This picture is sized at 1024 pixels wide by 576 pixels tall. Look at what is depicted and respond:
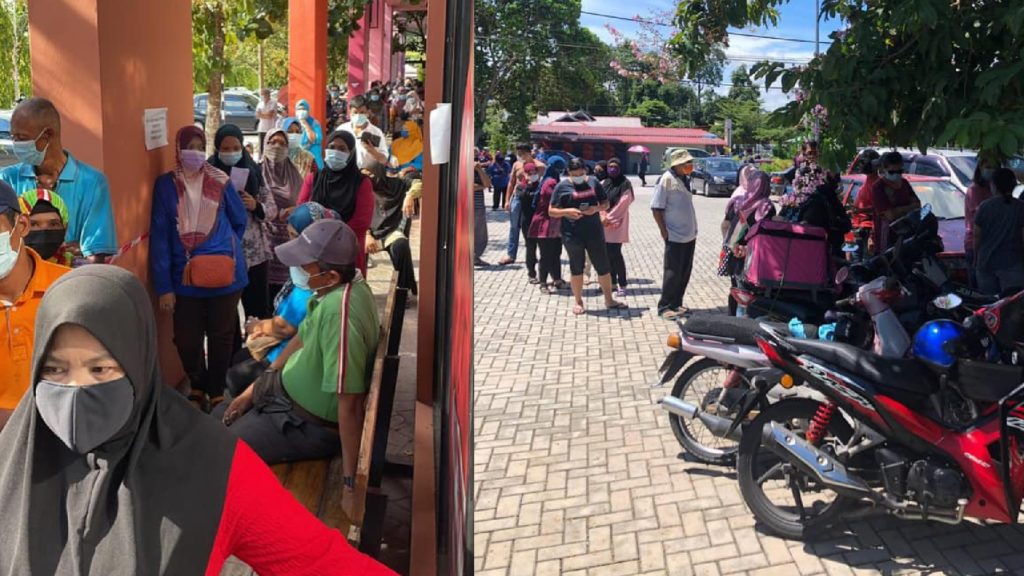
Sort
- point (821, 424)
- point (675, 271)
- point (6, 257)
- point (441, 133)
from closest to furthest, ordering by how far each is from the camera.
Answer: point (441, 133), point (6, 257), point (821, 424), point (675, 271)

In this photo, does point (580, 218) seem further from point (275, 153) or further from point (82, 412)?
point (82, 412)

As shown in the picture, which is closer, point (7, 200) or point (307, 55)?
point (7, 200)

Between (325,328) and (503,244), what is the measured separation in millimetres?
12941

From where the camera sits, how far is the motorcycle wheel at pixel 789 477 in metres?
4.58

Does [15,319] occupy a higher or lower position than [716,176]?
higher

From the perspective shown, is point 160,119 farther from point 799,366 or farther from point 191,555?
point 191,555

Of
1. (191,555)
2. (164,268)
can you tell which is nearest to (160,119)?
(164,268)

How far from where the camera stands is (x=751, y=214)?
854 centimetres

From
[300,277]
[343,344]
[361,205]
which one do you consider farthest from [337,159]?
[343,344]

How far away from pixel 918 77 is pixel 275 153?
423 cm

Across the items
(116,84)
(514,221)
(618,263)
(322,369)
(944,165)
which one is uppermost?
(116,84)

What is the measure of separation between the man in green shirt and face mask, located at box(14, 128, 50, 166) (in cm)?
99

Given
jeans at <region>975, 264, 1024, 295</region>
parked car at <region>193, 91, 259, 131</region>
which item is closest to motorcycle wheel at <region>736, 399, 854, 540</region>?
jeans at <region>975, 264, 1024, 295</region>

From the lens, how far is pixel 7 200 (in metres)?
3.13
